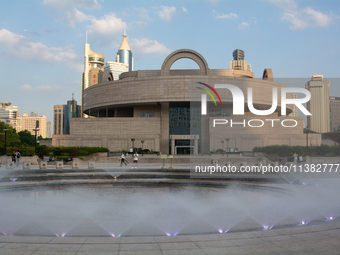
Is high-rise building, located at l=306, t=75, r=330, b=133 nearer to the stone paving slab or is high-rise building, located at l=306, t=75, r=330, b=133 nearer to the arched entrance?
the stone paving slab

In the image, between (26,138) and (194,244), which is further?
(26,138)

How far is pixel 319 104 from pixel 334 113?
1.35 m

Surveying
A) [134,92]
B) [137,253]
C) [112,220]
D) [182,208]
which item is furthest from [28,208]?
[134,92]

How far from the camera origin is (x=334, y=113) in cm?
1827

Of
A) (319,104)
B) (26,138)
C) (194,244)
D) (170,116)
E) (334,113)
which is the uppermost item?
(170,116)

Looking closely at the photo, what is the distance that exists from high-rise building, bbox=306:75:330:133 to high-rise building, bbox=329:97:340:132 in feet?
0.72

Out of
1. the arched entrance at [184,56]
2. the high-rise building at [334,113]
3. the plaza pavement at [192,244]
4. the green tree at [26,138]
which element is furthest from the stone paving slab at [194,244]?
the green tree at [26,138]

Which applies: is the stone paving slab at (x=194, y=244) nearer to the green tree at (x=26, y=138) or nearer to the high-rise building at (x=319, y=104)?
the high-rise building at (x=319, y=104)

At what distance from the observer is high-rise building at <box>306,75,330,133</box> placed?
58.1 ft

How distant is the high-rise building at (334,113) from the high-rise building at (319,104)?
0.72ft

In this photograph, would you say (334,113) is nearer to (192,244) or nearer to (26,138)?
(192,244)

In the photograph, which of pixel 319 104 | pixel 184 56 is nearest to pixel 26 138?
pixel 184 56

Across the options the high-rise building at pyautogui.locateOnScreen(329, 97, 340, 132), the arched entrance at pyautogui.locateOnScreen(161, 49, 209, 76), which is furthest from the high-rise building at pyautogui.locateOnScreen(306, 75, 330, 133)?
the arched entrance at pyautogui.locateOnScreen(161, 49, 209, 76)

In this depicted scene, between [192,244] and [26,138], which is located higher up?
[26,138]
